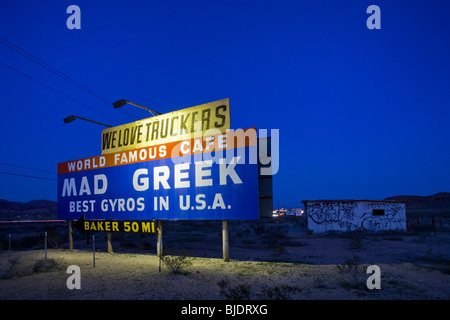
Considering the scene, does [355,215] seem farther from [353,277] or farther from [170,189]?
[170,189]

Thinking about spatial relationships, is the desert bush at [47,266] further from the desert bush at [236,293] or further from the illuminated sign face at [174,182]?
the desert bush at [236,293]

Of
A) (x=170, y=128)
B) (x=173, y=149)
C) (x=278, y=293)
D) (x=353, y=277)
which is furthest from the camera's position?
(x=170, y=128)

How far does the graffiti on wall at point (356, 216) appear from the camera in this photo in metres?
27.5

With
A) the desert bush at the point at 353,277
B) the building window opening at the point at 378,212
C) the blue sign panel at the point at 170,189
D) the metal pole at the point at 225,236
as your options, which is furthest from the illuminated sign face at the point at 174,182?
the building window opening at the point at 378,212

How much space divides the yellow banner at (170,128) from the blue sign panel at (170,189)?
1.17 meters

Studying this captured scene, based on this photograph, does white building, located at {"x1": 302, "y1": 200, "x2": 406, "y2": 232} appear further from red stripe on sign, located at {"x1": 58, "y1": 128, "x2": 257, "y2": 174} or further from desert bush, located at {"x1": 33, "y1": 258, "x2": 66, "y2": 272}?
desert bush, located at {"x1": 33, "y1": 258, "x2": 66, "y2": 272}

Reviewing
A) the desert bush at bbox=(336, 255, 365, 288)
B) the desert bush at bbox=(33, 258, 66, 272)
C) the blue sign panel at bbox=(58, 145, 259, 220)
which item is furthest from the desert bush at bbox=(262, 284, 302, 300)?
the desert bush at bbox=(33, 258, 66, 272)

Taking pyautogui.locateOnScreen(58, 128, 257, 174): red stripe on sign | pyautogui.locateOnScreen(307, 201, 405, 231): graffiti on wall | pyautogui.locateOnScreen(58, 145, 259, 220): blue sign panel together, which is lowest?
pyautogui.locateOnScreen(307, 201, 405, 231): graffiti on wall

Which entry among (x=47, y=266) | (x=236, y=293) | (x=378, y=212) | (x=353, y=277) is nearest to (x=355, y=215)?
(x=378, y=212)

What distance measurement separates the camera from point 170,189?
42.8 feet

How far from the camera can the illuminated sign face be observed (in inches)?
446

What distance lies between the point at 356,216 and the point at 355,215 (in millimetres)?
130

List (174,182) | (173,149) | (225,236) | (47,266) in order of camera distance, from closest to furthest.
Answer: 1. (47,266)
2. (225,236)
3. (174,182)
4. (173,149)

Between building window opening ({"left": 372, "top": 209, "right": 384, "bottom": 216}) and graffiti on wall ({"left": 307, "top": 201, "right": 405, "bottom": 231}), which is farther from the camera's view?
building window opening ({"left": 372, "top": 209, "right": 384, "bottom": 216})
